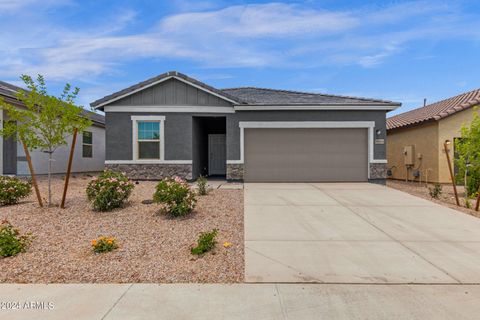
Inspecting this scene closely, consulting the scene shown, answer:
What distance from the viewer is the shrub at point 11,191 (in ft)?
25.4

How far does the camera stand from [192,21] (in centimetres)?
1188

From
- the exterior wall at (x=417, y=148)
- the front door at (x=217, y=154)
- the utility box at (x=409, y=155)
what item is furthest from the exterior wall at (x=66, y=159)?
the exterior wall at (x=417, y=148)

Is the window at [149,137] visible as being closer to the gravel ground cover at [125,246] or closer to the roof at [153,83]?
the roof at [153,83]

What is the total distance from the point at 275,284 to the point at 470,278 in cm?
272

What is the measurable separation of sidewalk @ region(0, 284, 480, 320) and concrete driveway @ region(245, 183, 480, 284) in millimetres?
286

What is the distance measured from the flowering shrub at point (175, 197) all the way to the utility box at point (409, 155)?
14142mm

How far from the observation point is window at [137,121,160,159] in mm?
13328

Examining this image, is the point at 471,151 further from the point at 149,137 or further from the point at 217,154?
the point at 149,137

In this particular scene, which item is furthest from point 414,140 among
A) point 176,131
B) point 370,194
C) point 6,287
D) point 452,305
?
point 6,287

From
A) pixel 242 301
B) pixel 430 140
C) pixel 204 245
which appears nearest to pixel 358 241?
pixel 204 245

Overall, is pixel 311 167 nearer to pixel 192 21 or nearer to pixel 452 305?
pixel 192 21

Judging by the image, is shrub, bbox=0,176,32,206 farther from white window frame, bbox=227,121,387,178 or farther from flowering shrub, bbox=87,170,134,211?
white window frame, bbox=227,121,387,178

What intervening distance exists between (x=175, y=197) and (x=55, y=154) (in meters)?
12.1

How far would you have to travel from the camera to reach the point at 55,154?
15578mm
